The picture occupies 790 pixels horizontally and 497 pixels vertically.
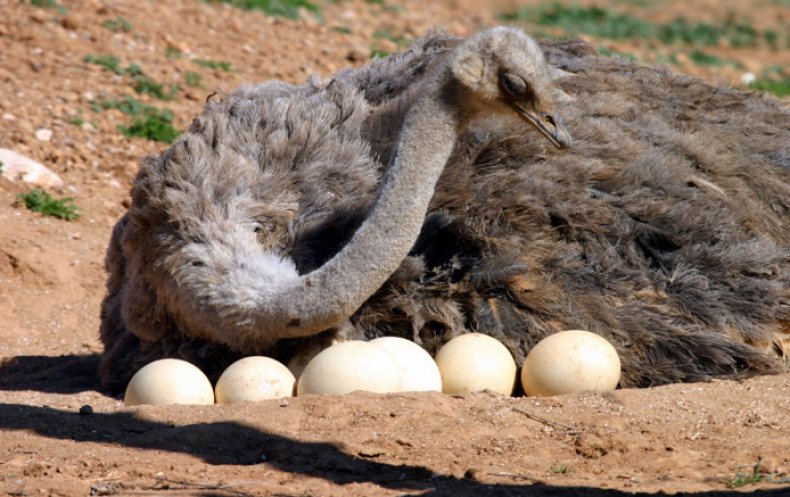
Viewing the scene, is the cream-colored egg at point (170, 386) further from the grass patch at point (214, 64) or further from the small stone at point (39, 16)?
the small stone at point (39, 16)

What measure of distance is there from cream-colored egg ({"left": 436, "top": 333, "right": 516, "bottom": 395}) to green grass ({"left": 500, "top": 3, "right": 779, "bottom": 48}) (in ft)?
34.8

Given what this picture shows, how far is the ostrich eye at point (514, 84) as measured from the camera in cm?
540

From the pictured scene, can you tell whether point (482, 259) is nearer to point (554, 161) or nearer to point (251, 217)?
point (554, 161)

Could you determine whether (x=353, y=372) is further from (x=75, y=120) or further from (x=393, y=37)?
(x=393, y=37)

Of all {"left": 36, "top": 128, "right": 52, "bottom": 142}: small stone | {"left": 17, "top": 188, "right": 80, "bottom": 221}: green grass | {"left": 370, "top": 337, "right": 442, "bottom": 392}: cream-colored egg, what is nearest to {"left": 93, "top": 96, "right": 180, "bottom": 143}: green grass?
{"left": 36, "top": 128, "right": 52, "bottom": 142}: small stone

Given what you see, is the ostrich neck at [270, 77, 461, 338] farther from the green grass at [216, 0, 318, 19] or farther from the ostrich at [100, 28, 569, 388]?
the green grass at [216, 0, 318, 19]

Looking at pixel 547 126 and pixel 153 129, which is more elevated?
pixel 547 126

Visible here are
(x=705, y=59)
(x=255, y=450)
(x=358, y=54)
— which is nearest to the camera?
(x=255, y=450)

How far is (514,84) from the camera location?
17.7 ft

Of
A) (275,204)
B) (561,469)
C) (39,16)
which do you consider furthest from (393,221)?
(39,16)

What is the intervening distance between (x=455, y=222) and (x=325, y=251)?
1.92 feet

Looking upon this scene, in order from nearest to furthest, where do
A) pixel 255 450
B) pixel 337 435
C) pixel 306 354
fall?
pixel 255 450, pixel 337 435, pixel 306 354

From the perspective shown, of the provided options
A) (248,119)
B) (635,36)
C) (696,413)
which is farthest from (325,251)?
(635,36)

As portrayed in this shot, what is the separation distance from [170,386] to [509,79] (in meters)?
1.87
